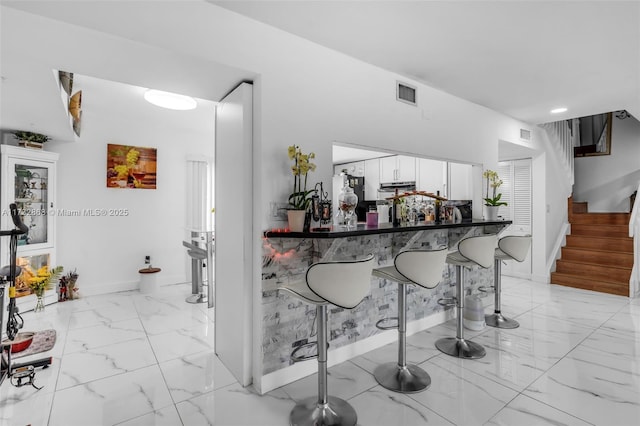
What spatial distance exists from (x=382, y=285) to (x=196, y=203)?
388 cm

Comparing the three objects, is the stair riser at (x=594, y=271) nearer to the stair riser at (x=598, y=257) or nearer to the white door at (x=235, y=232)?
the stair riser at (x=598, y=257)

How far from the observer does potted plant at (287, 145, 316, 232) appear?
222 cm

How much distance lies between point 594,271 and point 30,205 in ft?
27.5

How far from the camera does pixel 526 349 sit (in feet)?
9.62

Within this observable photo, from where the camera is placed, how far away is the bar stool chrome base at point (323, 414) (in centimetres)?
191

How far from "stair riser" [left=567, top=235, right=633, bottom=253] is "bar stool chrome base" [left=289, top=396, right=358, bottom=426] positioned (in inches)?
227

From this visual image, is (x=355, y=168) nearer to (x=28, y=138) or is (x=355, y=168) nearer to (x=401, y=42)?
(x=401, y=42)

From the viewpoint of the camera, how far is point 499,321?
3562 mm

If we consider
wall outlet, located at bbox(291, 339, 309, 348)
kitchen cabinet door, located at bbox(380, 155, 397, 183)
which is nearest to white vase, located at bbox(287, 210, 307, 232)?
wall outlet, located at bbox(291, 339, 309, 348)

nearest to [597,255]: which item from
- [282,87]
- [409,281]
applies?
[409,281]

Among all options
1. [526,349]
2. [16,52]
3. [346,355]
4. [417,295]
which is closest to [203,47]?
[16,52]

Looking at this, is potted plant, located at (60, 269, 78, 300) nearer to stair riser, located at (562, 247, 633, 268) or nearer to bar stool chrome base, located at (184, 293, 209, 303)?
bar stool chrome base, located at (184, 293, 209, 303)

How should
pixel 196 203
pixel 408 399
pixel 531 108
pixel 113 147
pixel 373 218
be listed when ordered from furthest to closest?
pixel 196 203, pixel 113 147, pixel 531 108, pixel 373 218, pixel 408 399

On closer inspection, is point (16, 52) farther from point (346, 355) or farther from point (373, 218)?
point (346, 355)
